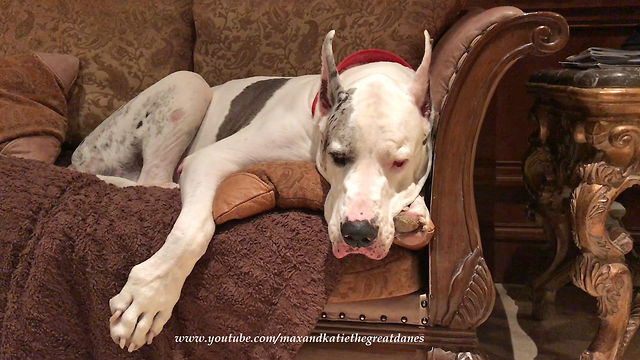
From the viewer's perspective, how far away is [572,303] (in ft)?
6.17

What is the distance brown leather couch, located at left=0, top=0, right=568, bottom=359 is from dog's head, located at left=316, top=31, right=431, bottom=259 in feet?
0.24

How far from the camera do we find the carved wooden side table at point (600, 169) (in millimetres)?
1100

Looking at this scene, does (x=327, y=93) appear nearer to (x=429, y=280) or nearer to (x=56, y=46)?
(x=429, y=280)

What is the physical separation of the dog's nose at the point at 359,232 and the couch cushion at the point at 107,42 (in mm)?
1338

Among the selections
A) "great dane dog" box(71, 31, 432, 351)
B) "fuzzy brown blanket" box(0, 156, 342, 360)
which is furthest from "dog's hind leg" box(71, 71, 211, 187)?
"fuzzy brown blanket" box(0, 156, 342, 360)

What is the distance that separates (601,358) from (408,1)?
1.29 metres

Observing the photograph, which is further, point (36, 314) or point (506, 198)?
point (506, 198)

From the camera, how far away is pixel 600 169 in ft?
3.78

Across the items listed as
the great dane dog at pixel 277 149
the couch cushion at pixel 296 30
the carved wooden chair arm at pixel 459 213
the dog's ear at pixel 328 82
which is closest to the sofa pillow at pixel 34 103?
→ the great dane dog at pixel 277 149

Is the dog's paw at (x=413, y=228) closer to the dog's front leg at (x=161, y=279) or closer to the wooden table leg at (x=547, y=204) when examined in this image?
the dog's front leg at (x=161, y=279)

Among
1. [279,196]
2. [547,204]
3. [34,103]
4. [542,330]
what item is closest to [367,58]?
[279,196]

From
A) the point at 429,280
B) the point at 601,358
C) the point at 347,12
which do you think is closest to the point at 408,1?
the point at 347,12

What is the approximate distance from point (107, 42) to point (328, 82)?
4.23ft

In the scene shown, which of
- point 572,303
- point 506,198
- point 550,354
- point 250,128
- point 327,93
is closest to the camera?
point 327,93
